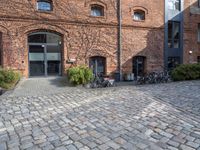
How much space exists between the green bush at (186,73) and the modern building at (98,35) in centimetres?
331

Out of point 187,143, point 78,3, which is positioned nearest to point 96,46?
point 78,3

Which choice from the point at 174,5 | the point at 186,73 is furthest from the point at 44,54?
the point at 174,5

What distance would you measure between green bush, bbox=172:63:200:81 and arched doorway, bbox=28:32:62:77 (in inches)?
341

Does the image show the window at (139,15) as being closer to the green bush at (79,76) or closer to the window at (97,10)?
the window at (97,10)

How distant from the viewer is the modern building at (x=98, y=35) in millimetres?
14109

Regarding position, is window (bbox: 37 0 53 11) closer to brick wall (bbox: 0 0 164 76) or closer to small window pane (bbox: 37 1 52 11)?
small window pane (bbox: 37 1 52 11)

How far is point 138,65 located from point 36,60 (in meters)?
8.56

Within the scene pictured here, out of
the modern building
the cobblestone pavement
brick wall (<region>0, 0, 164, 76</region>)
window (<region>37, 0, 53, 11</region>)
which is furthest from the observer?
window (<region>37, 0, 53, 11</region>)

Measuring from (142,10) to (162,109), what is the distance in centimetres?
1279

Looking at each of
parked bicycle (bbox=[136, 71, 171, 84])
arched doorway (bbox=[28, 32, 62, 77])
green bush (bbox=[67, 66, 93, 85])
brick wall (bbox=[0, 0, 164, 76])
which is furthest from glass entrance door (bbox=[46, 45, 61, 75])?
parked bicycle (bbox=[136, 71, 171, 84])

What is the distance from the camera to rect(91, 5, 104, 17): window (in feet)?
53.7

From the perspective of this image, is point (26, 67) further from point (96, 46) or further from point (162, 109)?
point (162, 109)

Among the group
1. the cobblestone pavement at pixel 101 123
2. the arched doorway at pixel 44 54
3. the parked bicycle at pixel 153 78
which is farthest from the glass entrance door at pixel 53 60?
the cobblestone pavement at pixel 101 123

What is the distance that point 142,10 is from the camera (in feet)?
59.3
